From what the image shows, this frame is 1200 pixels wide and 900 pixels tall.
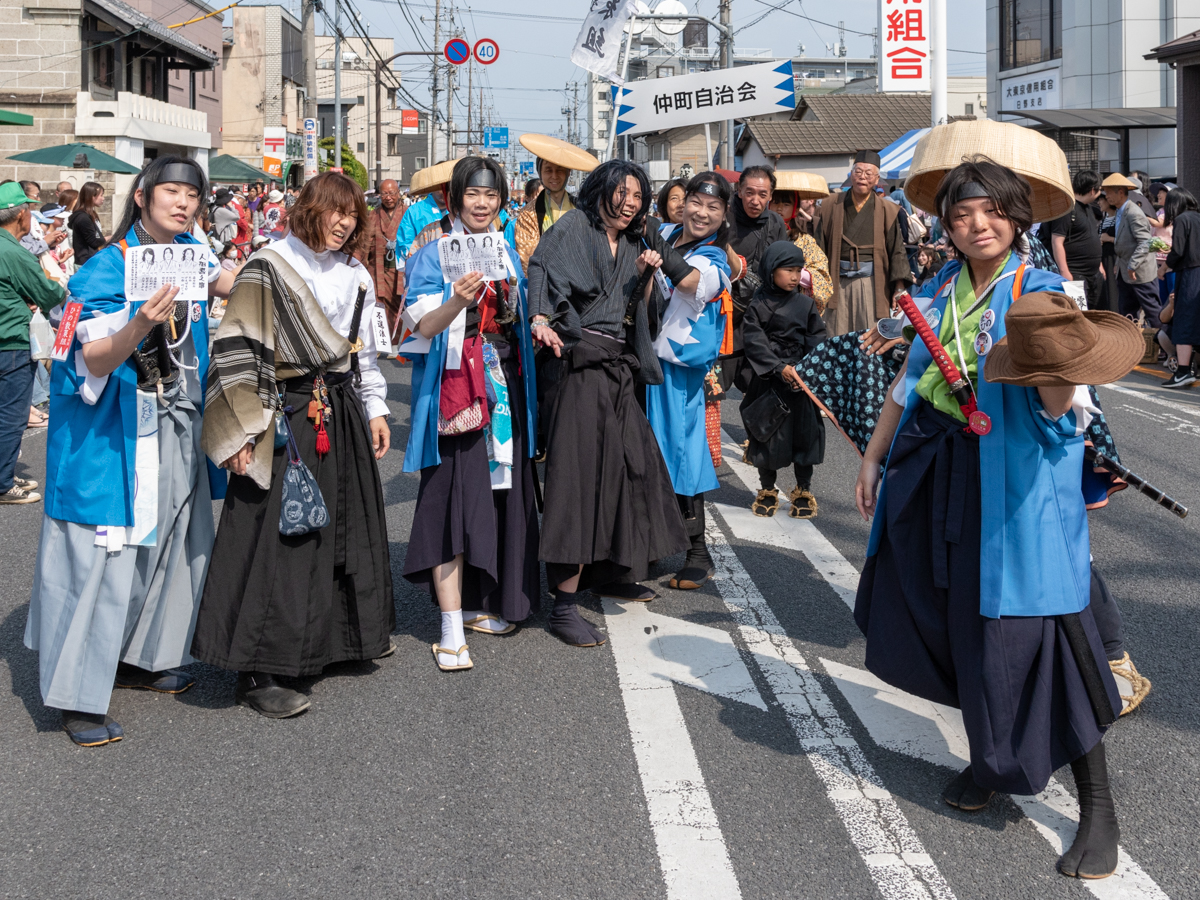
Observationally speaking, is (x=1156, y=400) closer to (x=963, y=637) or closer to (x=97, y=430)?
(x=963, y=637)

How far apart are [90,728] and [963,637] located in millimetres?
2753

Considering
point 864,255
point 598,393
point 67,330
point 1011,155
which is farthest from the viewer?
point 864,255

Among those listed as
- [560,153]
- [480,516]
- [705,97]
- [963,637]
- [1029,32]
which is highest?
[1029,32]

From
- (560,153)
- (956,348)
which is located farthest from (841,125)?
(956,348)

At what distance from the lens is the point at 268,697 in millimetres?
4070

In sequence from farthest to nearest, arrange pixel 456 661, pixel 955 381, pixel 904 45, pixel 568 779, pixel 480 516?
pixel 904 45, pixel 480 516, pixel 456 661, pixel 568 779, pixel 955 381

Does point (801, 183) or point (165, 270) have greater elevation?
point (801, 183)

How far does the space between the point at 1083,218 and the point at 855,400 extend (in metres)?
8.34

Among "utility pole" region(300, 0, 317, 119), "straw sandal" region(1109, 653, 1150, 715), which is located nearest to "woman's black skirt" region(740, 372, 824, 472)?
"straw sandal" region(1109, 653, 1150, 715)

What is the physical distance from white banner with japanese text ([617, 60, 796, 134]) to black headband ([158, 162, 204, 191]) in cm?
685

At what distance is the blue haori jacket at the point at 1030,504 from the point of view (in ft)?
10.1

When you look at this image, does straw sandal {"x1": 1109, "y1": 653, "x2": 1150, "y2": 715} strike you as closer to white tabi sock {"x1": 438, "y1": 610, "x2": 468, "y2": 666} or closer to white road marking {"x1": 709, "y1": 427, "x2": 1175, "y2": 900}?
white road marking {"x1": 709, "y1": 427, "x2": 1175, "y2": 900}

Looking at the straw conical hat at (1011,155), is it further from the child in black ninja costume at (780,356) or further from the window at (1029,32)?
the window at (1029,32)

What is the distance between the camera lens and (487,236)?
13.9ft
